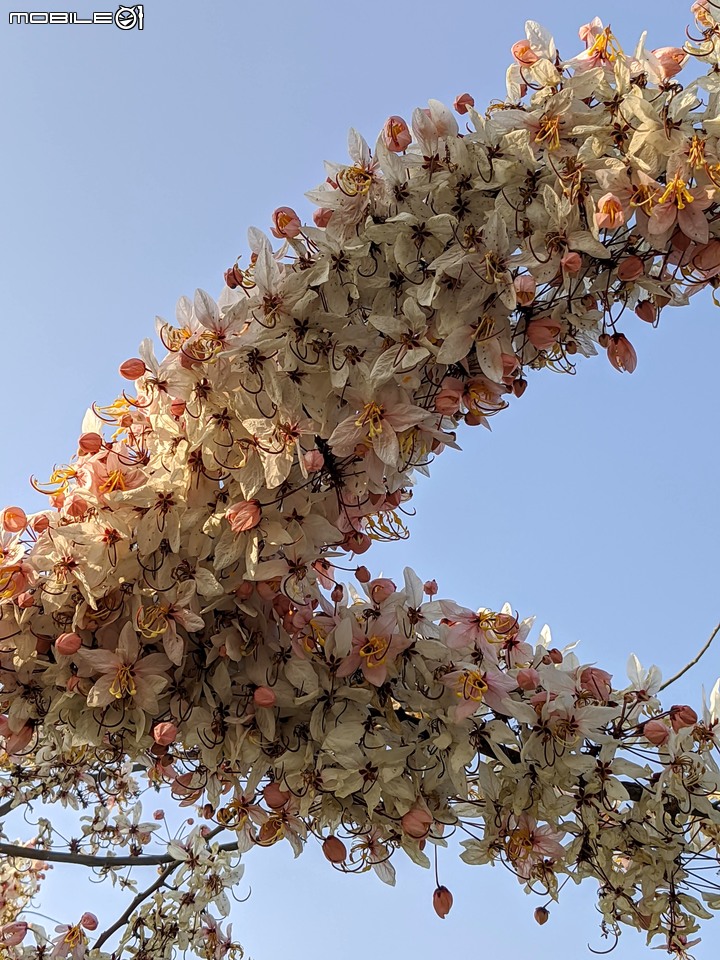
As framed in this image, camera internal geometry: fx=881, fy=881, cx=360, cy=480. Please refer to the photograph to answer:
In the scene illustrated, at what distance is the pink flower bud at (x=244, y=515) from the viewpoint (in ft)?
5.01

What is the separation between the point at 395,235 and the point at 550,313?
33 centimetres

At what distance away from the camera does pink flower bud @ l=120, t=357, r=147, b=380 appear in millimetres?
1656

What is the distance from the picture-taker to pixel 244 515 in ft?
→ 5.02

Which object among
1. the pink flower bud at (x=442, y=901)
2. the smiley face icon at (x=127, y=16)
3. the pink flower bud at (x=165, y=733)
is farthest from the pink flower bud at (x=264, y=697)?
the smiley face icon at (x=127, y=16)

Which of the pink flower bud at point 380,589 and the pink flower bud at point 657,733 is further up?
the pink flower bud at point 380,589

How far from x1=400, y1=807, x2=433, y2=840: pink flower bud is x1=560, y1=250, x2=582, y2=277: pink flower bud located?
39.4 inches

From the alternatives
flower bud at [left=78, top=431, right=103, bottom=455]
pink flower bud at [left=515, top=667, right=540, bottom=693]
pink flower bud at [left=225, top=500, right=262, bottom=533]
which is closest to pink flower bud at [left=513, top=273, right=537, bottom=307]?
pink flower bud at [left=225, top=500, right=262, bottom=533]

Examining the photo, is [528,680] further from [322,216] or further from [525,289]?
[322,216]

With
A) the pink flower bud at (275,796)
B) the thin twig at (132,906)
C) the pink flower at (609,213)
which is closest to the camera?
the pink flower at (609,213)

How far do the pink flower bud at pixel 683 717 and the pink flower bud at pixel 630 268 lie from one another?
0.82 metres

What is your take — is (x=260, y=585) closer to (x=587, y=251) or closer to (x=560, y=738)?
(x=560, y=738)

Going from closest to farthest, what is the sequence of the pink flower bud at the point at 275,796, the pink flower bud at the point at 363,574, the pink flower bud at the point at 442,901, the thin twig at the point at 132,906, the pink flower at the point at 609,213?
1. the pink flower at the point at 609,213
2. the pink flower bud at the point at 275,796
3. the pink flower bud at the point at 442,901
4. the pink flower bud at the point at 363,574
5. the thin twig at the point at 132,906

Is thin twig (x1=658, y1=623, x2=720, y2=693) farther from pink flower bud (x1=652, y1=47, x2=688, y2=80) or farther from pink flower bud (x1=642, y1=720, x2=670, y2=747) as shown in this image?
pink flower bud (x1=652, y1=47, x2=688, y2=80)

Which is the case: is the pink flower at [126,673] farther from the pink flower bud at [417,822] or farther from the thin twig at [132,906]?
the thin twig at [132,906]
